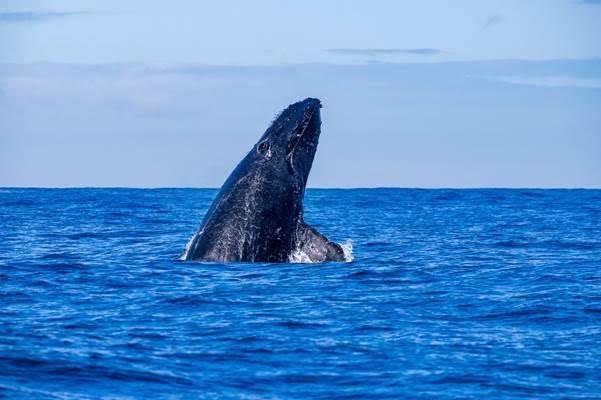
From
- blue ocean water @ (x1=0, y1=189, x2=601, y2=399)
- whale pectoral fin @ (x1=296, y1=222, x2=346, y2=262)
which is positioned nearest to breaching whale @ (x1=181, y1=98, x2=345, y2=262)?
whale pectoral fin @ (x1=296, y1=222, x2=346, y2=262)

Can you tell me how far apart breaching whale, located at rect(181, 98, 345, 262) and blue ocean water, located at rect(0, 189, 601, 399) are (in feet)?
1.35

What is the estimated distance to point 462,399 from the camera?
10.5m

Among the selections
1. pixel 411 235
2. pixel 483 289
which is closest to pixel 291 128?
pixel 483 289

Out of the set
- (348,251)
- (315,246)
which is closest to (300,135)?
(315,246)

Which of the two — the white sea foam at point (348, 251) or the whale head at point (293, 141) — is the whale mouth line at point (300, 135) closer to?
the whale head at point (293, 141)

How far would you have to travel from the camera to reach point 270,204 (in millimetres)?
18328

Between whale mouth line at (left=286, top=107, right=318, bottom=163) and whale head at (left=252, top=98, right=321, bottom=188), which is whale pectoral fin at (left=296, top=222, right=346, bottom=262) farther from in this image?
whale mouth line at (left=286, top=107, right=318, bottom=163)

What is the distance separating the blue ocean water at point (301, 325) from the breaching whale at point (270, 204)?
0.41m

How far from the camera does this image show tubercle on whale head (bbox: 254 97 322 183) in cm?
1900

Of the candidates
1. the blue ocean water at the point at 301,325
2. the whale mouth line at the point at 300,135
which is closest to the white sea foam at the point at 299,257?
the blue ocean water at the point at 301,325

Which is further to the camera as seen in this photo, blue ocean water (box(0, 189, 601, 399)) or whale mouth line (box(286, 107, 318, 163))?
whale mouth line (box(286, 107, 318, 163))

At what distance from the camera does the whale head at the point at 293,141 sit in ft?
62.1

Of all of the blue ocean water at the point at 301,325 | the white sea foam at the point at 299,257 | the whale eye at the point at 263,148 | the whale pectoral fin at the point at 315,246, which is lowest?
the blue ocean water at the point at 301,325

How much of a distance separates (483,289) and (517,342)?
4.19 metres
